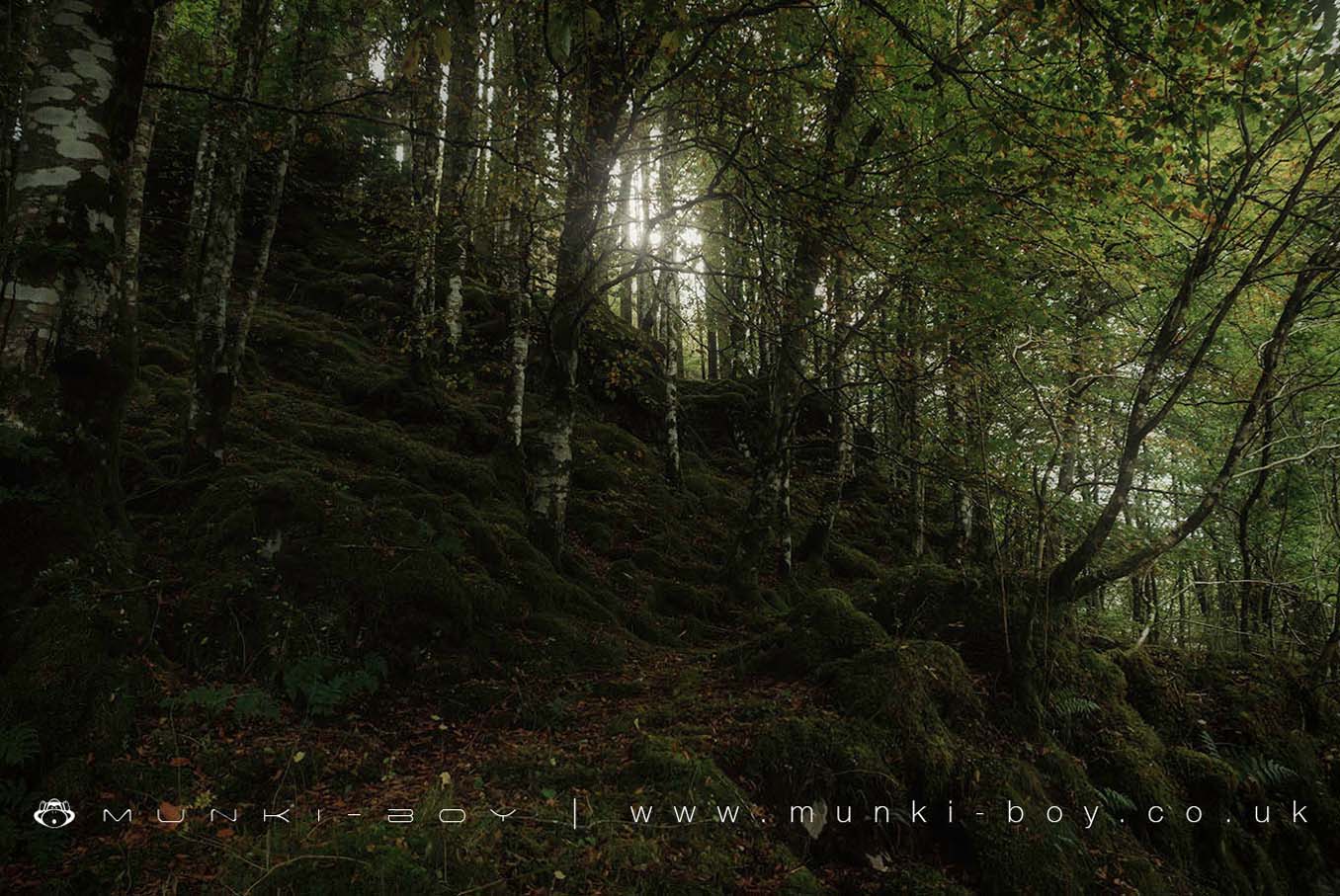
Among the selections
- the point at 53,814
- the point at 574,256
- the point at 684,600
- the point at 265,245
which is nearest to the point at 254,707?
the point at 53,814

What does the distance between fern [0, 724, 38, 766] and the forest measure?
48mm

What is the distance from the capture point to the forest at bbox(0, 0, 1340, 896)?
12.1 ft

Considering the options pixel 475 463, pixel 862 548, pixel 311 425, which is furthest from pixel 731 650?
pixel 862 548

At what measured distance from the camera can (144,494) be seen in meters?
6.30

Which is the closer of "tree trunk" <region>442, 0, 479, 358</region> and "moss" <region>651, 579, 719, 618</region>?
"tree trunk" <region>442, 0, 479, 358</region>

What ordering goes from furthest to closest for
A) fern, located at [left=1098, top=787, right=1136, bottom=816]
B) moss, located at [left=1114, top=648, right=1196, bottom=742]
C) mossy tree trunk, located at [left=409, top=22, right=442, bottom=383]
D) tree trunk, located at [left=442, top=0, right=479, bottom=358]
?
mossy tree trunk, located at [left=409, top=22, right=442, bottom=383] → tree trunk, located at [left=442, top=0, right=479, bottom=358] → moss, located at [left=1114, top=648, right=1196, bottom=742] → fern, located at [left=1098, top=787, right=1136, bottom=816]

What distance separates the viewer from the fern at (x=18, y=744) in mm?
3176

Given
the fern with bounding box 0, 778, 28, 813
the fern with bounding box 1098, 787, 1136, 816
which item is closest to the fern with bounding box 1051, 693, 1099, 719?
the fern with bounding box 1098, 787, 1136, 816

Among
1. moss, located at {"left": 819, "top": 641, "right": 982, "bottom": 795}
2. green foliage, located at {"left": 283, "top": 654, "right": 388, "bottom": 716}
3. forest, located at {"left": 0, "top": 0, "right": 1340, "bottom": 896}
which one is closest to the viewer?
forest, located at {"left": 0, "top": 0, "right": 1340, "bottom": 896}

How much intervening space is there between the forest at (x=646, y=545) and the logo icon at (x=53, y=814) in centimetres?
2

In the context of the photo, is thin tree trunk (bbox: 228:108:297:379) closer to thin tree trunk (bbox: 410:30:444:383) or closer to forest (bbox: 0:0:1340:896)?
forest (bbox: 0:0:1340:896)

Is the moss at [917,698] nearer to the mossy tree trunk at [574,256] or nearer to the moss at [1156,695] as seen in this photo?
the moss at [1156,695]

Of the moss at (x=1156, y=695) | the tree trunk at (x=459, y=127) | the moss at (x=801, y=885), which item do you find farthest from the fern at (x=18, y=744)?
the moss at (x=1156, y=695)

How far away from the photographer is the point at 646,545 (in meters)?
11.3
